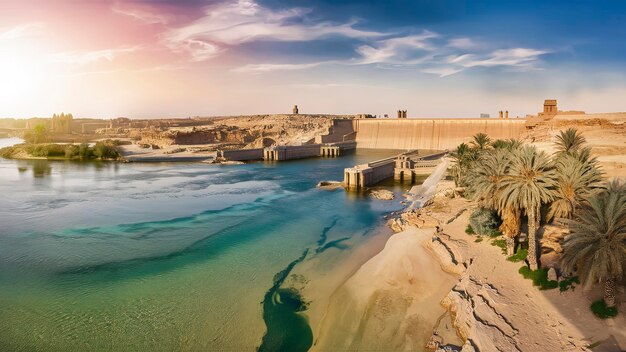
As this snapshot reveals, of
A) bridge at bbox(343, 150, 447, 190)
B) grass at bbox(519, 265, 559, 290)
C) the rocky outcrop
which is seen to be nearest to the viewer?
the rocky outcrop

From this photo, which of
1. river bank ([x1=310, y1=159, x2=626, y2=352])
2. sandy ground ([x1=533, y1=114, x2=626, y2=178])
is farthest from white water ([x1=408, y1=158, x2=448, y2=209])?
river bank ([x1=310, y1=159, x2=626, y2=352])

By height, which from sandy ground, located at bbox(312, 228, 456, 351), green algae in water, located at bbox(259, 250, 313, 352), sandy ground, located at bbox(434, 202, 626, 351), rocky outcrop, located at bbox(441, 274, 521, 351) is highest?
sandy ground, located at bbox(434, 202, 626, 351)

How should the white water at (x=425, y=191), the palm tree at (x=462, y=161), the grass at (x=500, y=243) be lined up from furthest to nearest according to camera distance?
the white water at (x=425, y=191), the palm tree at (x=462, y=161), the grass at (x=500, y=243)

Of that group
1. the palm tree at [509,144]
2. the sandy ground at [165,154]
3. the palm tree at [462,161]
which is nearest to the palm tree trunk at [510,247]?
the palm tree at [509,144]

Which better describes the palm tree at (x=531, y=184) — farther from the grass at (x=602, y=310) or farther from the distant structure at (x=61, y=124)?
the distant structure at (x=61, y=124)

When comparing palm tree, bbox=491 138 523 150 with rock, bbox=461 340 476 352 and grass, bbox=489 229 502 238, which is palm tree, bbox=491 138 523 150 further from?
rock, bbox=461 340 476 352

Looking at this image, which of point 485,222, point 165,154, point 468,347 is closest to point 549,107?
point 485,222

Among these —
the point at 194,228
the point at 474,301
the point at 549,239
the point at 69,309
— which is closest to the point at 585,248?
the point at 474,301
